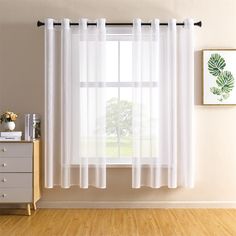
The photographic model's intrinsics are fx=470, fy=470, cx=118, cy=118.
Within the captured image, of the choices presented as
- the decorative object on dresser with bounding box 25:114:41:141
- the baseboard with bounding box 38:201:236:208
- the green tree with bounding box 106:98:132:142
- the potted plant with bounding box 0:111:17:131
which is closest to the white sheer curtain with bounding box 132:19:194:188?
the green tree with bounding box 106:98:132:142

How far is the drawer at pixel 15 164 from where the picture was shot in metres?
5.04

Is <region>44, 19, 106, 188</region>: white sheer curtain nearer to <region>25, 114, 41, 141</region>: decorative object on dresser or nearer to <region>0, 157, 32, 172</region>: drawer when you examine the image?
<region>25, 114, 41, 141</region>: decorative object on dresser

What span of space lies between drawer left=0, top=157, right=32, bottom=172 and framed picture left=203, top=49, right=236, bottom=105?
212 centimetres

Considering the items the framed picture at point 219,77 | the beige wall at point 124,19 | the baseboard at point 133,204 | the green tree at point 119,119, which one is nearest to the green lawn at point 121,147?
the green tree at point 119,119

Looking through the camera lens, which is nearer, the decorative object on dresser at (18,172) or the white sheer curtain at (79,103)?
the decorative object on dresser at (18,172)

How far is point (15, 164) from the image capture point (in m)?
5.05

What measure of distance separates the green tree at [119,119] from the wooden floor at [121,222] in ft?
2.94

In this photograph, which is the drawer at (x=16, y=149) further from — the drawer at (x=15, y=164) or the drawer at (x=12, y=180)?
the drawer at (x=12, y=180)

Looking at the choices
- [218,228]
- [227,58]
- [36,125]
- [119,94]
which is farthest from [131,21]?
[218,228]

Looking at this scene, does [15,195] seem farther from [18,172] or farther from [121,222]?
[121,222]

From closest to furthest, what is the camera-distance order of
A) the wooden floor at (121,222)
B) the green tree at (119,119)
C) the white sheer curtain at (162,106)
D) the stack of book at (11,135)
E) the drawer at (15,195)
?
the wooden floor at (121,222) < the drawer at (15,195) < the stack of book at (11,135) < the white sheer curtain at (162,106) < the green tree at (119,119)

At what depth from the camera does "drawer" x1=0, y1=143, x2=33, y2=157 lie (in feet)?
16.6

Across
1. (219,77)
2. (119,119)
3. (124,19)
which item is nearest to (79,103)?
(119,119)

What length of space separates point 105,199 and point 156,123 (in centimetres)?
107
